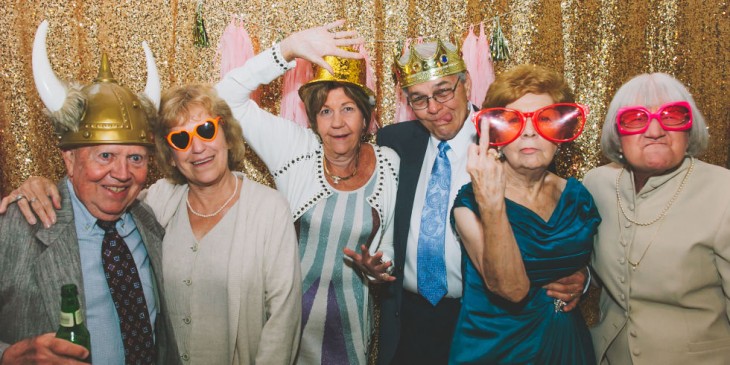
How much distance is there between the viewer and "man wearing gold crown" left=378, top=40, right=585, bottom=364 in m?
1.97

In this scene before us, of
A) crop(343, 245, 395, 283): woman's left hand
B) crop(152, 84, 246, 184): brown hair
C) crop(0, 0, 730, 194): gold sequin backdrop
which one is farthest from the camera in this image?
crop(0, 0, 730, 194): gold sequin backdrop

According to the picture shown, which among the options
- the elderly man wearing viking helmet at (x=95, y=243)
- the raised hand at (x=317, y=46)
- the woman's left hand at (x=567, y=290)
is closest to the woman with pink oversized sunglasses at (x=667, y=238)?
the woman's left hand at (x=567, y=290)

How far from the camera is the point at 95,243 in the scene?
1.59 m

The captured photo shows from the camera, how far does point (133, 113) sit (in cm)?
160

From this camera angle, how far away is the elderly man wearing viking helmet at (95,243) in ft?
4.74

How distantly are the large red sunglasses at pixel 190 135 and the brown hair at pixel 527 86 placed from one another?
3.42 ft

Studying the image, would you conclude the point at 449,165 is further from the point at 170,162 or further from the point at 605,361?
the point at 170,162

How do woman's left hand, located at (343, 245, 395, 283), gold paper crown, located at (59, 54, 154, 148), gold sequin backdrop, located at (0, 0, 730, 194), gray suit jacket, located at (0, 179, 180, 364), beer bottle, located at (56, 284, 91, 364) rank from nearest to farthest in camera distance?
beer bottle, located at (56, 284, 91, 364), gray suit jacket, located at (0, 179, 180, 364), gold paper crown, located at (59, 54, 154, 148), woman's left hand, located at (343, 245, 395, 283), gold sequin backdrop, located at (0, 0, 730, 194)

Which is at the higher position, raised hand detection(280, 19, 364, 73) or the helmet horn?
raised hand detection(280, 19, 364, 73)

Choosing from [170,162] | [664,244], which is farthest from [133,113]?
[664,244]

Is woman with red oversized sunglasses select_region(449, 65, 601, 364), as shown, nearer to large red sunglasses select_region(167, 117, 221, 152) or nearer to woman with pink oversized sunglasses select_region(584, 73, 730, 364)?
woman with pink oversized sunglasses select_region(584, 73, 730, 364)

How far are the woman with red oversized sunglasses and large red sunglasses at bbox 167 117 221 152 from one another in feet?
3.10

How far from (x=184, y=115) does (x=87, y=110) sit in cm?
31

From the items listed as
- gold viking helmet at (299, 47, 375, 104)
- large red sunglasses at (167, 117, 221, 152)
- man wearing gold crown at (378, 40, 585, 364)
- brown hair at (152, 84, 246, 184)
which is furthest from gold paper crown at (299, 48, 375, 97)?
large red sunglasses at (167, 117, 221, 152)
